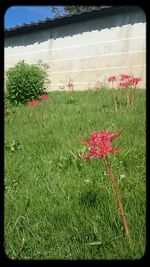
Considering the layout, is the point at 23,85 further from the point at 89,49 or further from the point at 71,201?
the point at 71,201

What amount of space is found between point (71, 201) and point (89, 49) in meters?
11.9

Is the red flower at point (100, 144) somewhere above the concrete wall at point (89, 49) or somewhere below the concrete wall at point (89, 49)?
below

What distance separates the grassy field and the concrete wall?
8.07m

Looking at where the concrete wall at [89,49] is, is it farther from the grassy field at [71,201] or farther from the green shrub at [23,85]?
the grassy field at [71,201]

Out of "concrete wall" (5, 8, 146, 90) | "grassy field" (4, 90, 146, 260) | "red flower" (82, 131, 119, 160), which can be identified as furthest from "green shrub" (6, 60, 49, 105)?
"red flower" (82, 131, 119, 160)

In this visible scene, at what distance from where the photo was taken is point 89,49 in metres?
13.6

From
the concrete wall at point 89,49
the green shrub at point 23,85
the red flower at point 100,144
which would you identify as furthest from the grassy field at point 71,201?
the concrete wall at point 89,49

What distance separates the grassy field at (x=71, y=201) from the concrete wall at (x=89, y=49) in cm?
Answer: 807

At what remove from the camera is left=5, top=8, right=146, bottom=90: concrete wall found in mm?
12141

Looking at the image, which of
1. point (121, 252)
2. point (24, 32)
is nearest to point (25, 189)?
point (121, 252)

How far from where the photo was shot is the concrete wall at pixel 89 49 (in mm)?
12141

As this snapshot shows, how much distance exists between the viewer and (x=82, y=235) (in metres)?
1.93
